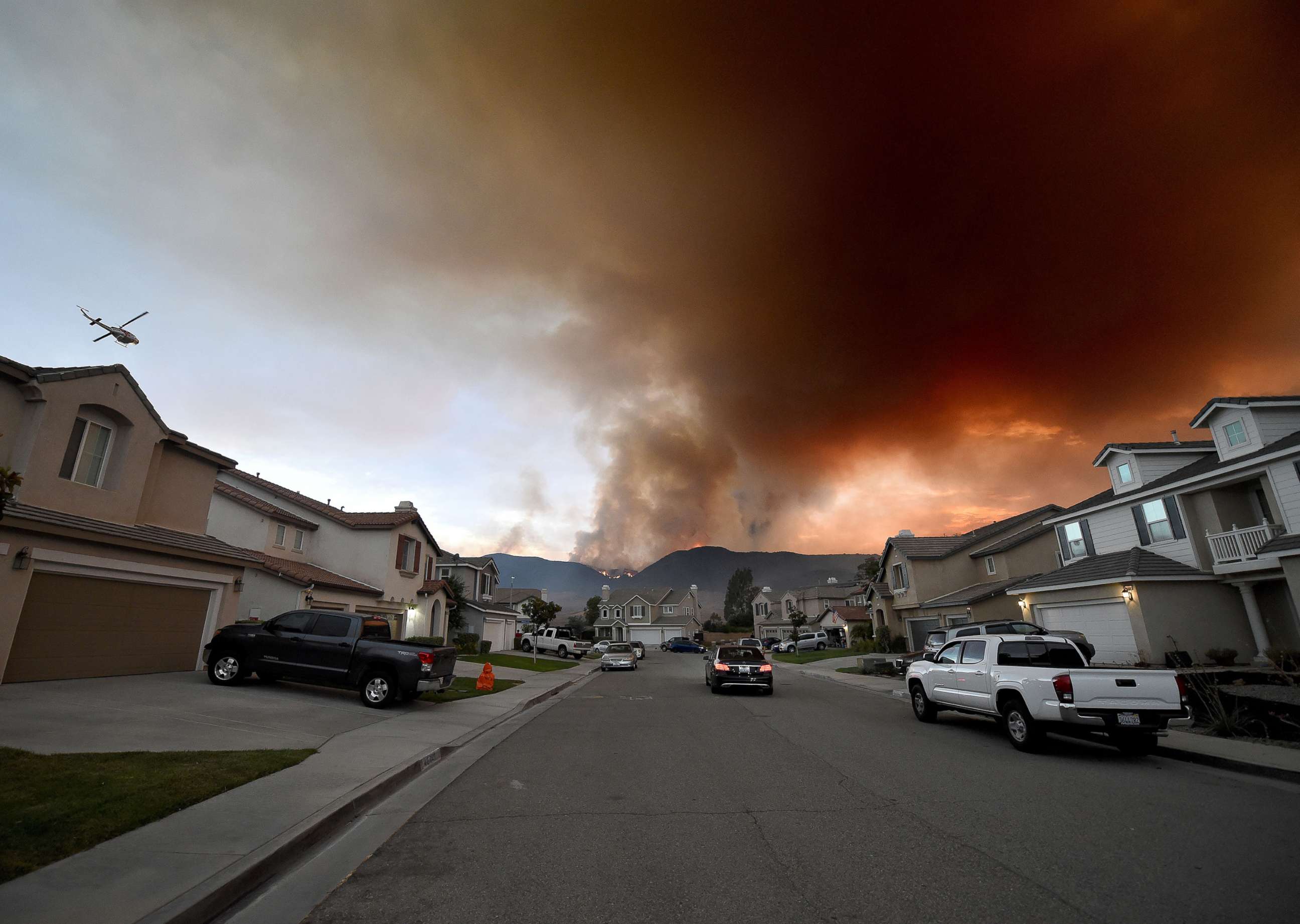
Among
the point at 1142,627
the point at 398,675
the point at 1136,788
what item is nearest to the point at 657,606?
the point at 1142,627

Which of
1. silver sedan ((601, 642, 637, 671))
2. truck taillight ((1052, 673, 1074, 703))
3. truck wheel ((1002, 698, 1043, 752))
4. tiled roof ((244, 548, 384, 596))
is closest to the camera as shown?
truck taillight ((1052, 673, 1074, 703))

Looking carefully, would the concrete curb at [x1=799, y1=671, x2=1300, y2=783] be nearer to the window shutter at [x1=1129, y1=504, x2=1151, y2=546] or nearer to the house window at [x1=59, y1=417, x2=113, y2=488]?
the window shutter at [x1=1129, y1=504, x2=1151, y2=546]

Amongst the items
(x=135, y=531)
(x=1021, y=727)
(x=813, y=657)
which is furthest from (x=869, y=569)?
(x=135, y=531)

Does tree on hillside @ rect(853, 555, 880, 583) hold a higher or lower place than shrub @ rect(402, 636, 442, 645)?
higher

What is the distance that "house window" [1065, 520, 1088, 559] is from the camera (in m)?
27.9

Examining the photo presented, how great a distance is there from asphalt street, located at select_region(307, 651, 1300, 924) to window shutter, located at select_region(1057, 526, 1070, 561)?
2197cm

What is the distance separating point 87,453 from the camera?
14828 mm

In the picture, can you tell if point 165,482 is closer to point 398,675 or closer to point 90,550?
point 90,550

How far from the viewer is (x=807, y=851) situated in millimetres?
5410

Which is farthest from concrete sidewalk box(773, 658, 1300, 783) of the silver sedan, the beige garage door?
the silver sedan

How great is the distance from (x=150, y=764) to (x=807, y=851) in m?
7.28

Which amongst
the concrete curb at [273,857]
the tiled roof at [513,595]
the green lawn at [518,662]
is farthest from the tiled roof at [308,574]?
the tiled roof at [513,595]

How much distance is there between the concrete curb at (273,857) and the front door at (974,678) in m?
9.56

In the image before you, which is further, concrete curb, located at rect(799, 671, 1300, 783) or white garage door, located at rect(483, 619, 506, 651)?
white garage door, located at rect(483, 619, 506, 651)
